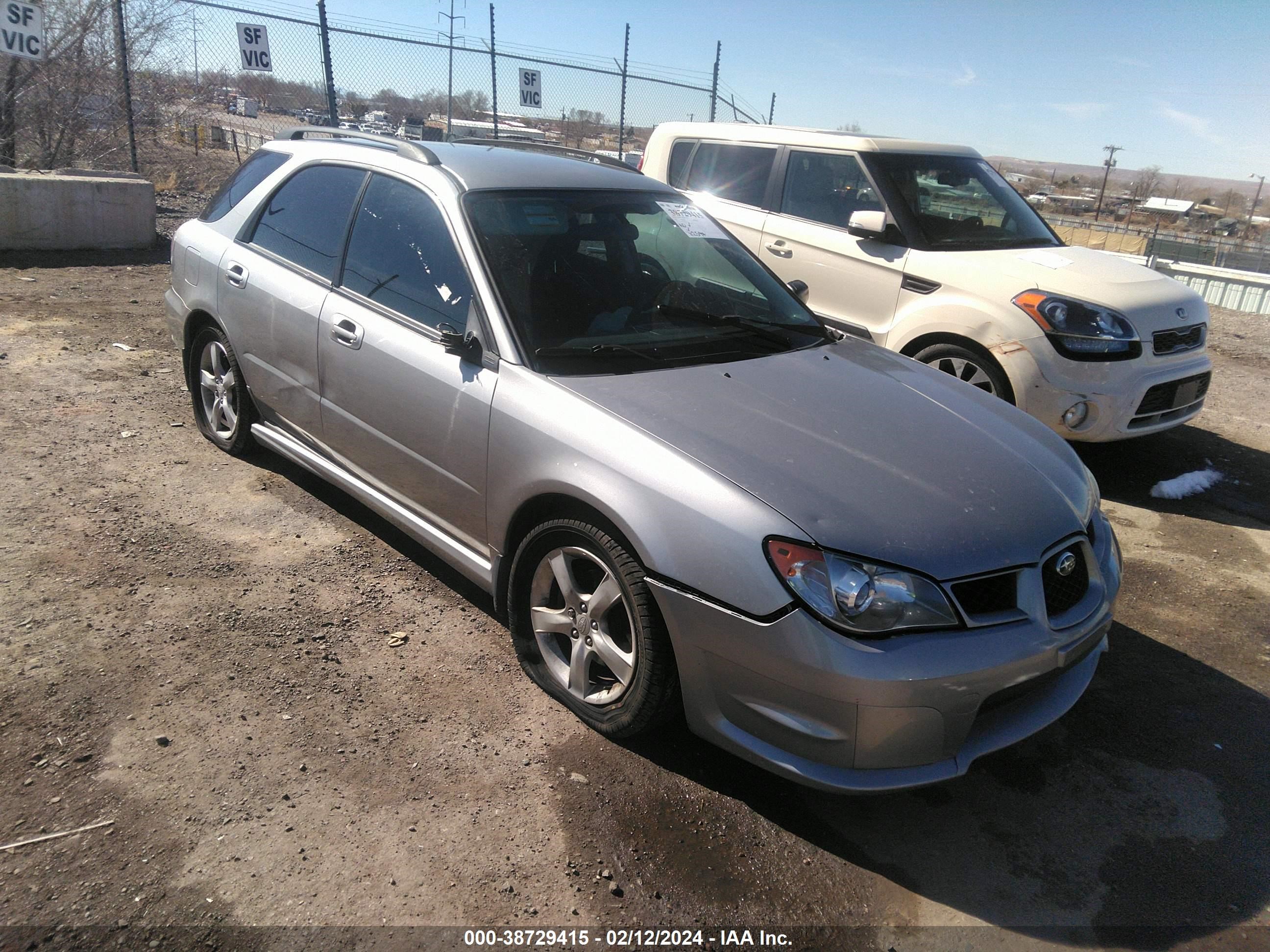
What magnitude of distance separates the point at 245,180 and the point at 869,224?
367 cm

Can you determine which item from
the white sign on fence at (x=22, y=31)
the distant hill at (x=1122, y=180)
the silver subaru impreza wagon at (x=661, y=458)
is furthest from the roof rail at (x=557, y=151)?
the distant hill at (x=1122, y=180)

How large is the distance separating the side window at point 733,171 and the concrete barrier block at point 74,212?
641 centimetres

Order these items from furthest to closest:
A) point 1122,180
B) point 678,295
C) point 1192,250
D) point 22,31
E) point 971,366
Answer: point 1122,180 → point 1192,250 → point 22,31 → point 971,366 → point 678,295

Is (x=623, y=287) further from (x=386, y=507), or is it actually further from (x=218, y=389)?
(x=218, y=389)

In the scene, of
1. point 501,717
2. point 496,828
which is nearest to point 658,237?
point 501,717

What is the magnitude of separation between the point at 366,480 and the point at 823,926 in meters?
2.43

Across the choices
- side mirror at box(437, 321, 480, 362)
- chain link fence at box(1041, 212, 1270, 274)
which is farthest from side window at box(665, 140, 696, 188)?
chain link fence at box(1041, 212, 1270, 274)

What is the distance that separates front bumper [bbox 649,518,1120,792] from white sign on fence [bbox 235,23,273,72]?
408 inches

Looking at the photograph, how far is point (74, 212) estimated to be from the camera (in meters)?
9.14

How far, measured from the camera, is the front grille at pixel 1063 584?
259 centimetres

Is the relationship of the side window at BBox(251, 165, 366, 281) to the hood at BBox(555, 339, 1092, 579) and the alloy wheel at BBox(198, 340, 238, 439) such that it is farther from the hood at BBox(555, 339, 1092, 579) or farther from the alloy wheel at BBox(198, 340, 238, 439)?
the hood at BBox(555, 339, 1092, 579)

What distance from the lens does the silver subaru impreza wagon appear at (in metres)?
→ 2.33

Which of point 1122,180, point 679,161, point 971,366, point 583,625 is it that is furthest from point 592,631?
point 1122,180

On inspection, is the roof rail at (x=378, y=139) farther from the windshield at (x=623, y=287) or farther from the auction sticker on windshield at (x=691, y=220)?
the auction sticker on windshield at (x=691, y=220)
